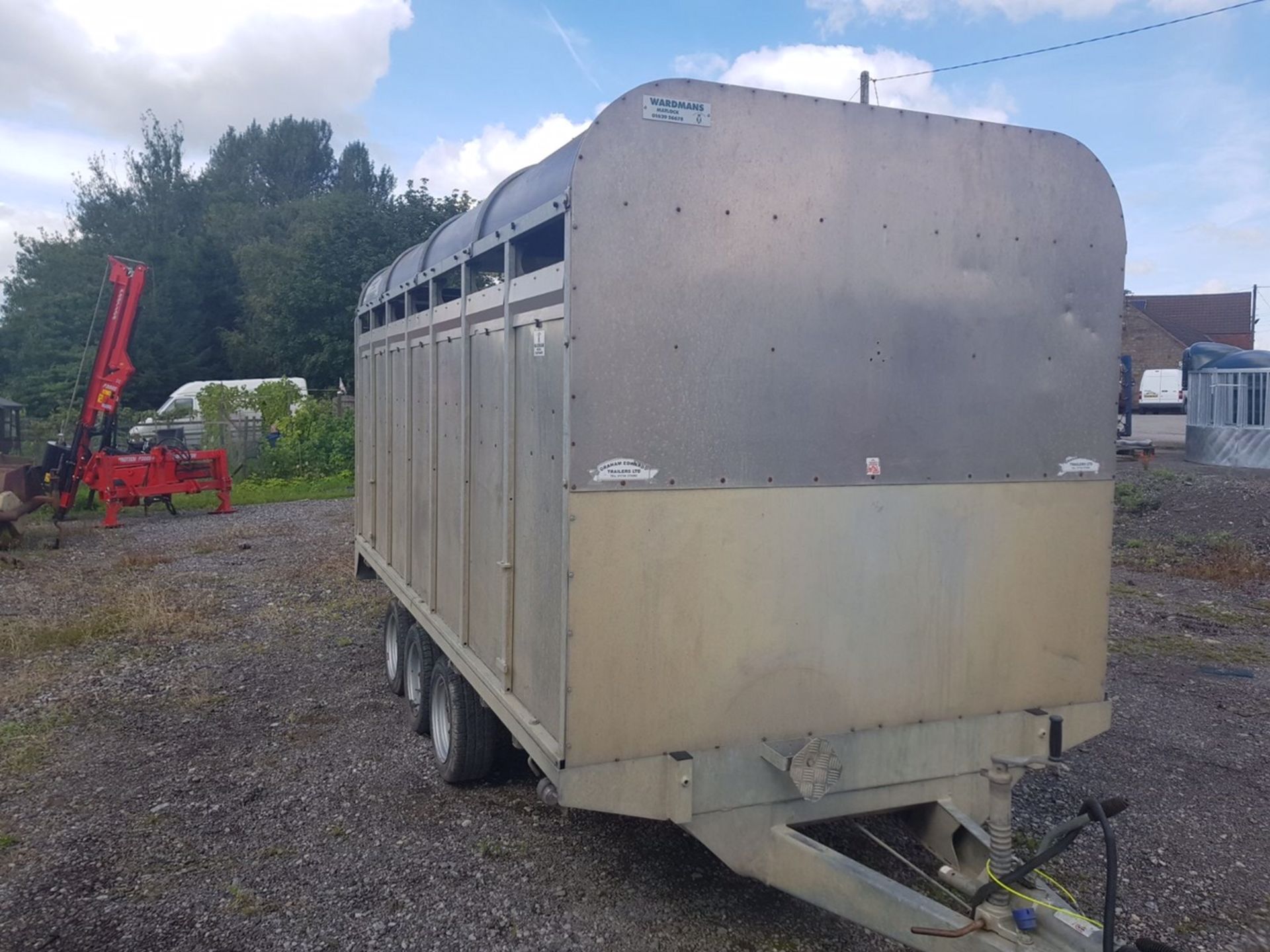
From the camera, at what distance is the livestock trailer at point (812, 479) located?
3367mm

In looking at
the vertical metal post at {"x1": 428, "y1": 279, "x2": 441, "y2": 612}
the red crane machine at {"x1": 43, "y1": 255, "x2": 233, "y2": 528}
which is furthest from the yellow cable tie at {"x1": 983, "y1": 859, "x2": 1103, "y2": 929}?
the red crane machine at {"x1": 43, "y1": 255, "x2": 233, "y2": 528}

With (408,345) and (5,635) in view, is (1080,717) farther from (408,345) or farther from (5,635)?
(5,635)

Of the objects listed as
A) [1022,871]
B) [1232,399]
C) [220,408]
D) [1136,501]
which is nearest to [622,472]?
[1022,871]

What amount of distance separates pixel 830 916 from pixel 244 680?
212 inches

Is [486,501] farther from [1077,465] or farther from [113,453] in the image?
[113,453]

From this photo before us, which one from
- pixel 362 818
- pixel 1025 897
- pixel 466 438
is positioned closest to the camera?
pixel 1025 897

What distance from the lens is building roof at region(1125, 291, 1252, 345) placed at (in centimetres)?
4894

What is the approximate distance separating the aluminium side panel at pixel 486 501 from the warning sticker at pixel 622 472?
1050 mm

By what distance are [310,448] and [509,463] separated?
2152 centimetres

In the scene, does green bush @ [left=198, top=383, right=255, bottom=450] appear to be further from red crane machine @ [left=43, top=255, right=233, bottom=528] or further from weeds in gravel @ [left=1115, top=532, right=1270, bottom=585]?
weeds in gravel @ [left=1115, top=532, right=1270, bottom=585]

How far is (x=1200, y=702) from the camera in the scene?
7.05 m

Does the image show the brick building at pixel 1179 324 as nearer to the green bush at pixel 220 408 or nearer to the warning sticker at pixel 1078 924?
the green bush at pixel 220 408

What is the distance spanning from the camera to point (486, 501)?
182 inches

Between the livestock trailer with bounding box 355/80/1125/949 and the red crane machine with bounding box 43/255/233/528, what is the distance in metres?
14.5
